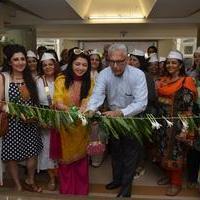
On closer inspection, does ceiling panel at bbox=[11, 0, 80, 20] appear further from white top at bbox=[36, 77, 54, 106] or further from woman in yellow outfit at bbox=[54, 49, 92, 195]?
woman in yellow outfit at bbox=[54, 49, 92, 195]

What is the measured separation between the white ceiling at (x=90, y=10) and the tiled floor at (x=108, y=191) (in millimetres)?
3349

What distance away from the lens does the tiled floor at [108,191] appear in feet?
9.83

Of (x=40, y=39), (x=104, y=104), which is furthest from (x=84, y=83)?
(x=40, y=39)

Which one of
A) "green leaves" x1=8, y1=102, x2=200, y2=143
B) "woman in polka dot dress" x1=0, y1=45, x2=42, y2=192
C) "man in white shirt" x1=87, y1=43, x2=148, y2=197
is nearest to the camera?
"green leaves" x1=8, y1=102, x2=200, y2=143

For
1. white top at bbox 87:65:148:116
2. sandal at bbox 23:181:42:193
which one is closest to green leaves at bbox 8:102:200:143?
white top at bbox 87:65:148:116

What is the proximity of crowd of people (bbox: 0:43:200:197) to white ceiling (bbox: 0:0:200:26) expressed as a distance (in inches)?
130

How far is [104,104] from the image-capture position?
329cm

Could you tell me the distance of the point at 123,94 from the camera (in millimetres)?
3131

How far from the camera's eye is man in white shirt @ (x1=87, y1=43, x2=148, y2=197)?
115 inches

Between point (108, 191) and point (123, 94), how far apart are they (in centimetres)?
110

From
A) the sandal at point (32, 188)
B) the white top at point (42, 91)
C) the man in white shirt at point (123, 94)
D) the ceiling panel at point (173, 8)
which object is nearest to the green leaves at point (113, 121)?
the man in white shirt at point (123, 94)

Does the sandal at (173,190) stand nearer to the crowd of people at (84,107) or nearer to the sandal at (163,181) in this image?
the crowd of people at (84,107)

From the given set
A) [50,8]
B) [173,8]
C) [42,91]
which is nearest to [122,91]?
[42,91]

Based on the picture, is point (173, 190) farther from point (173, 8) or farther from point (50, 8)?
point (50, 8)
